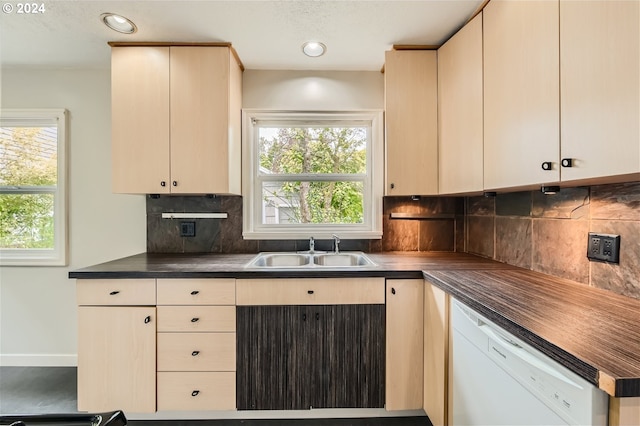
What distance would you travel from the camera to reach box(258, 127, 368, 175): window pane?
7.55 feet

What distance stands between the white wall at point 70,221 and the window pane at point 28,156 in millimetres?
173

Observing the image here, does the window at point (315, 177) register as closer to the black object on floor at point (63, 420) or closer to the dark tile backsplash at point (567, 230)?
the dark tile backsplash at point (567, 230)

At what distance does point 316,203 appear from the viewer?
2324mm

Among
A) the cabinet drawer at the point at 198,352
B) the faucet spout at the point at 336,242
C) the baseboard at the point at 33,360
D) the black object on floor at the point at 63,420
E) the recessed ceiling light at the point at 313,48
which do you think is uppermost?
the recessed ceiling light at the point at 313,48

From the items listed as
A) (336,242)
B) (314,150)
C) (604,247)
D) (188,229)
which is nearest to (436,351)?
(604,247)

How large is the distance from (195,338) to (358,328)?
90 cm

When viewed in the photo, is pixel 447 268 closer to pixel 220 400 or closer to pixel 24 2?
pixel 220 400

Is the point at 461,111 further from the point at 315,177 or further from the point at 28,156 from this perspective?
the point at 28,156

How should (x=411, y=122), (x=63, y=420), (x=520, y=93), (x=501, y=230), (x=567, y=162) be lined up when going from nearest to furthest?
1. (x=63, y=420)
2. (x=567, y=162)
3. (x=520, y=93)
4. (x=501, y=230)
5. (x=411, y=122)

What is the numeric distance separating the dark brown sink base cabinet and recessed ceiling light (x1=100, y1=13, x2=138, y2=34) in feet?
5.76

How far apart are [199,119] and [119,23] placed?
0.66m

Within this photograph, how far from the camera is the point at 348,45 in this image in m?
1.90

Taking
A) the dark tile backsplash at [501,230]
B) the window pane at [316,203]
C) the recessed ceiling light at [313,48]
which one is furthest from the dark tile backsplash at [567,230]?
the recessed ceiling light at [313,48]

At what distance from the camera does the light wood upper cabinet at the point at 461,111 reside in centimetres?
153
